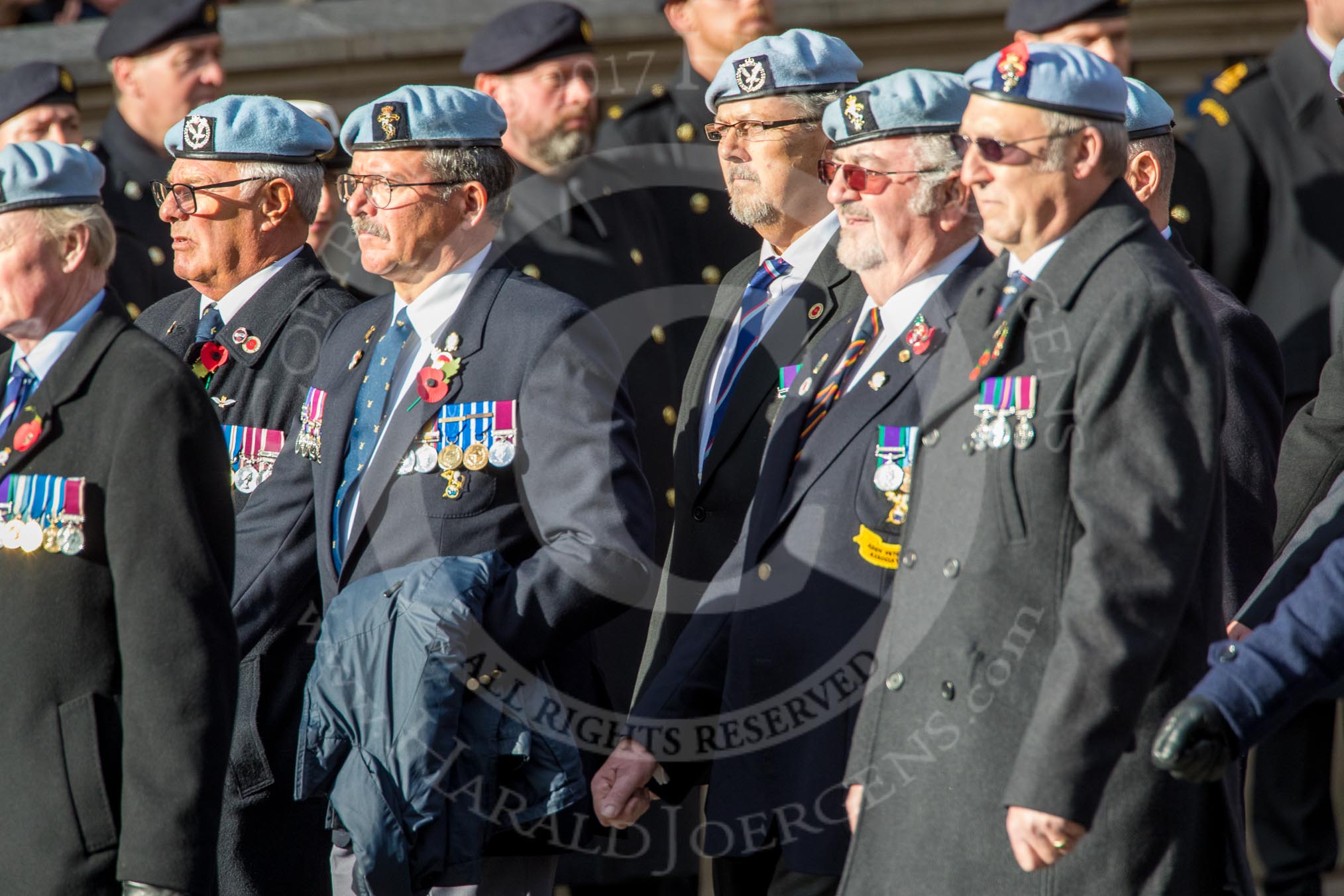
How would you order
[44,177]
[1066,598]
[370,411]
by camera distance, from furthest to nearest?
[370,411] < [44,177] < [1066,598]

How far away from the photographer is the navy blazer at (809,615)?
151 inches

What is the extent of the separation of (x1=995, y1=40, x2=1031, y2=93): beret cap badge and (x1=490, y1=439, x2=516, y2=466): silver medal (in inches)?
49.6

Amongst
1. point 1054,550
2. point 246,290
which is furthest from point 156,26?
point 1054,550

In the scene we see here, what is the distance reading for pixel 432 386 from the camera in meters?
4.19

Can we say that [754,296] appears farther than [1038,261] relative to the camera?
Yes

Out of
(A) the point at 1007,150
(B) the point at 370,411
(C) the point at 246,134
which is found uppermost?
(C) the point at 246,134

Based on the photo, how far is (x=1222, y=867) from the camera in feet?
10.9

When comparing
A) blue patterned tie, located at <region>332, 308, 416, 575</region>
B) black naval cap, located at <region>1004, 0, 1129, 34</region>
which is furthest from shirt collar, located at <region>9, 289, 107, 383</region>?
black naval cap, located at <region>1004, 0, 1129, 34</region>

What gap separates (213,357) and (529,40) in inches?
73.3

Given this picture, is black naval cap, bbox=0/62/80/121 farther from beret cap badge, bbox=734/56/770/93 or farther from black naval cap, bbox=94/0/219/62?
beret cap badge, bbox=734/56/770/93

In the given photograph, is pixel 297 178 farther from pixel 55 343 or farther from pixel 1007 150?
pixel 1007 150

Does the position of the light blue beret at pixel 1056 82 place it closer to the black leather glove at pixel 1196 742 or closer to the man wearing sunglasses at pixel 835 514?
the man wearing sunglasses at pixel 835 514

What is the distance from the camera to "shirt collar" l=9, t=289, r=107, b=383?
3730 millimetres

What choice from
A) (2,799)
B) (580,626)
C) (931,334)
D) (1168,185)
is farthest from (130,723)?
(1168,185)
